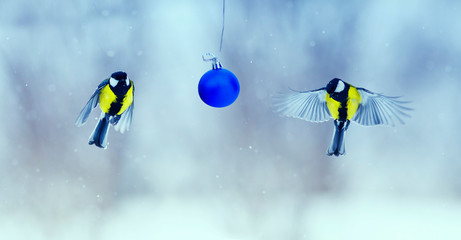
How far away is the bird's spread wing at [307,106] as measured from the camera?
84.0 inches

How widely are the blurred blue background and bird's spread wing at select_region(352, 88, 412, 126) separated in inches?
49.2

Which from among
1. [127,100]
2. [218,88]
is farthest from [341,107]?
[127,100]

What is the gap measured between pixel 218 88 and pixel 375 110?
91cm

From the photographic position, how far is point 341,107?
6.47 ft

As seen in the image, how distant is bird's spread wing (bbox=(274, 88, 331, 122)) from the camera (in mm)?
2135

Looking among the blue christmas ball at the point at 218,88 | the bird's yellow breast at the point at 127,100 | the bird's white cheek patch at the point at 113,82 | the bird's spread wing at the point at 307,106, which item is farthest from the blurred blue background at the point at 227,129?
the blue christmas ball at the point at 218,88

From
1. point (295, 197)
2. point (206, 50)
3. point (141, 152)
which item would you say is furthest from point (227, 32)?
point (295, 197)

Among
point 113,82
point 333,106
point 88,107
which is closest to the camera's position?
point 113,82

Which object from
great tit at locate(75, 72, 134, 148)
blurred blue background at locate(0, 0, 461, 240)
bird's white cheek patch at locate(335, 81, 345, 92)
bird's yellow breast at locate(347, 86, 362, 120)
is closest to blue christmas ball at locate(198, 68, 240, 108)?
great tit at locate(75, 72, 134, 148)

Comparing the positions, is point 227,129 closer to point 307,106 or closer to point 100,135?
point 307,106

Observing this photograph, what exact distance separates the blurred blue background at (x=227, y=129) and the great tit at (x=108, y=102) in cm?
134

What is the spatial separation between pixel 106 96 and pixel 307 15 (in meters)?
1.95

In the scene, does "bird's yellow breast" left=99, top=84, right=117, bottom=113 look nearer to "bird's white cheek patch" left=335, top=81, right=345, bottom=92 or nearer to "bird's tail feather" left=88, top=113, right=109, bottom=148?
"bird's tail feather" left=88, top=113, right=109, bottom=148

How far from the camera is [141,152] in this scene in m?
3.30
